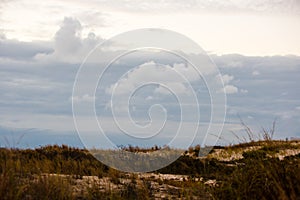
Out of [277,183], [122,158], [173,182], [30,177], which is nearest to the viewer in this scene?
[277,183]

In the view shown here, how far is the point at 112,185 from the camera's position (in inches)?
447

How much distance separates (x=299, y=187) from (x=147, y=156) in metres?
10.9

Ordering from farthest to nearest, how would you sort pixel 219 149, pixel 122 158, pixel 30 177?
pixel 219 149, pixel 122 158, pixel 30 177

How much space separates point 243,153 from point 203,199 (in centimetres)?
1162

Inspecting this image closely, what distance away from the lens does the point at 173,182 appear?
42.5ft

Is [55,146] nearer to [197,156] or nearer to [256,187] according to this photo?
[197,156]

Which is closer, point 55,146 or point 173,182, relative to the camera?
point 173,182

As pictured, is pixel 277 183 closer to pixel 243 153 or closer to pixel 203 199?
pixel 203 199

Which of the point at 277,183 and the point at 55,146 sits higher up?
the point at 55,146

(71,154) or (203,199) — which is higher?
(71,154)

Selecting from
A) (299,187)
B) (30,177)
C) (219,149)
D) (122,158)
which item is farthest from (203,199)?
(219,149)

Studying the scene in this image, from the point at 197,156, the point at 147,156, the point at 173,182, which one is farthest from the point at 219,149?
the point at 173,182

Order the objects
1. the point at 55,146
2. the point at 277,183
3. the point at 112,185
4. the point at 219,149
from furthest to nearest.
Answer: the point at 219,149, the point at 55,146, the point at 112,185, the point at 277,183

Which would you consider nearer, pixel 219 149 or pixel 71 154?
pixel 71 154
